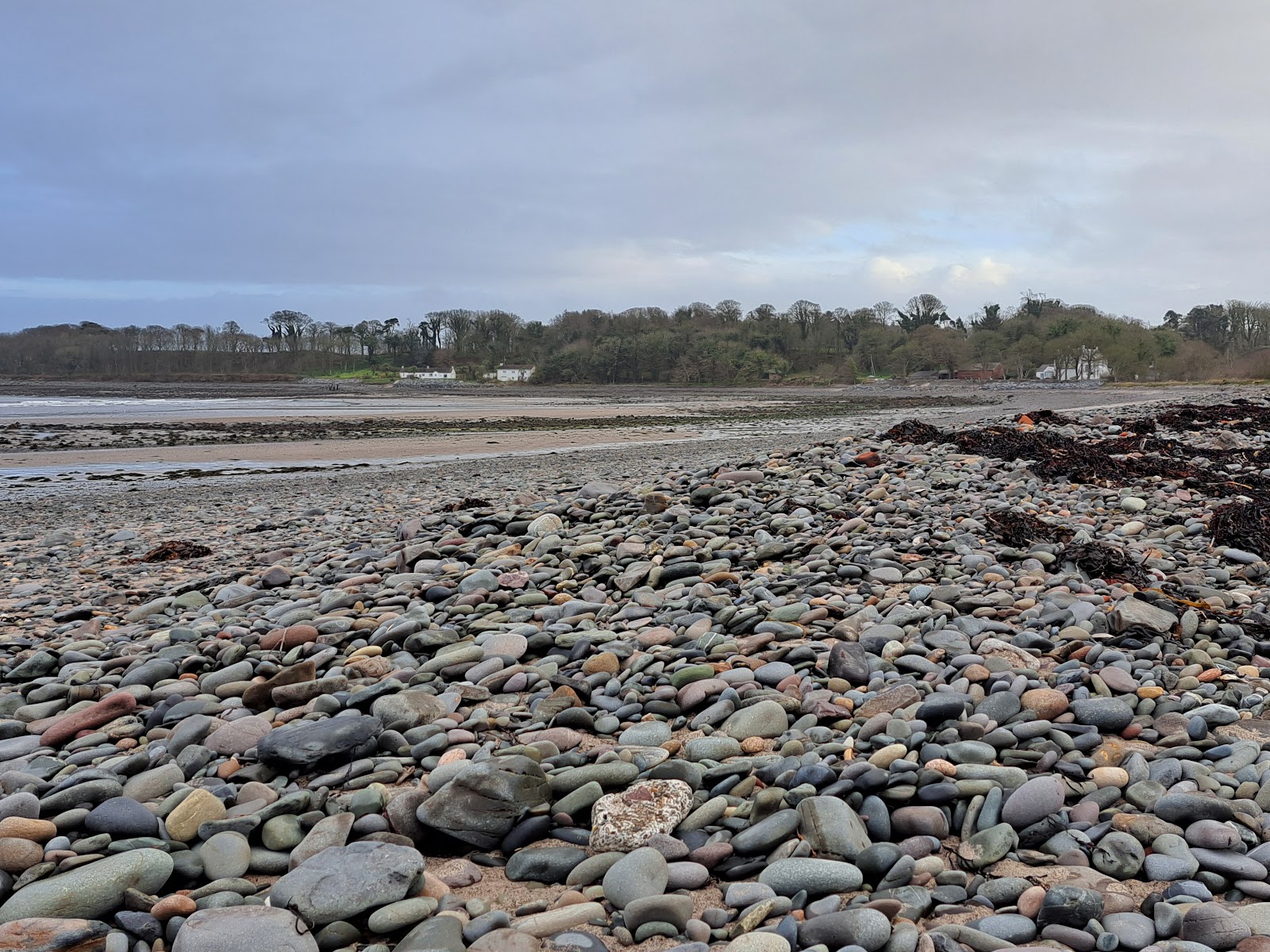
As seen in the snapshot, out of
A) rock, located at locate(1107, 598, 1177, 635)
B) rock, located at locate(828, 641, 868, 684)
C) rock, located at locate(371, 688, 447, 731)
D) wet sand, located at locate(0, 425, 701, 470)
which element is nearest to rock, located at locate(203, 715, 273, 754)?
rock, located at locate(371, 688, 447, 731)

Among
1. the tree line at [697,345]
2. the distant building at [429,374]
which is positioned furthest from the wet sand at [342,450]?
the distant building at [429,374]

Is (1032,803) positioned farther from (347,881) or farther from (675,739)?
(347,881)

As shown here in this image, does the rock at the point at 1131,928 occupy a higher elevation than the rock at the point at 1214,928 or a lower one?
lower

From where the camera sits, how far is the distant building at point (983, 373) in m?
79.9

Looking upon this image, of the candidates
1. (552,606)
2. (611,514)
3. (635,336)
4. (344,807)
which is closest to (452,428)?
(611,514)

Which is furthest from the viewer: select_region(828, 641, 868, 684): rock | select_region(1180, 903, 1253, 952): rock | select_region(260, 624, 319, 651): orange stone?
select_region(260, 624, 319, 651): orange stone

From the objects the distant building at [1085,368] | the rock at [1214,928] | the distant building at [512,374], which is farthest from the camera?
the distant building at [512,374]

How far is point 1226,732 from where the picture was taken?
3312 millimetres

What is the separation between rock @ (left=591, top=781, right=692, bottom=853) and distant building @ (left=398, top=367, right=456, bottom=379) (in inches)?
4020

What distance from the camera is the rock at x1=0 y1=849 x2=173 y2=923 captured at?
2420 millimetres

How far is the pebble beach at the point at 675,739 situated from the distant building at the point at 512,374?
90.9 meters

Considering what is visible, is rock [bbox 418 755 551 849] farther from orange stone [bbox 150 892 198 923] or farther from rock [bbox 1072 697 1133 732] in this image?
rock [bbox 1072 697 1133 732]

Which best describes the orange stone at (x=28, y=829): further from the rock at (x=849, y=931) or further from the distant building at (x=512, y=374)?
the distant building at (x=512, y=374)

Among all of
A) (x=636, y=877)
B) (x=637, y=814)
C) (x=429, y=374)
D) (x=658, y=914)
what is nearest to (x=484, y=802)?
(x=637, y=814)
